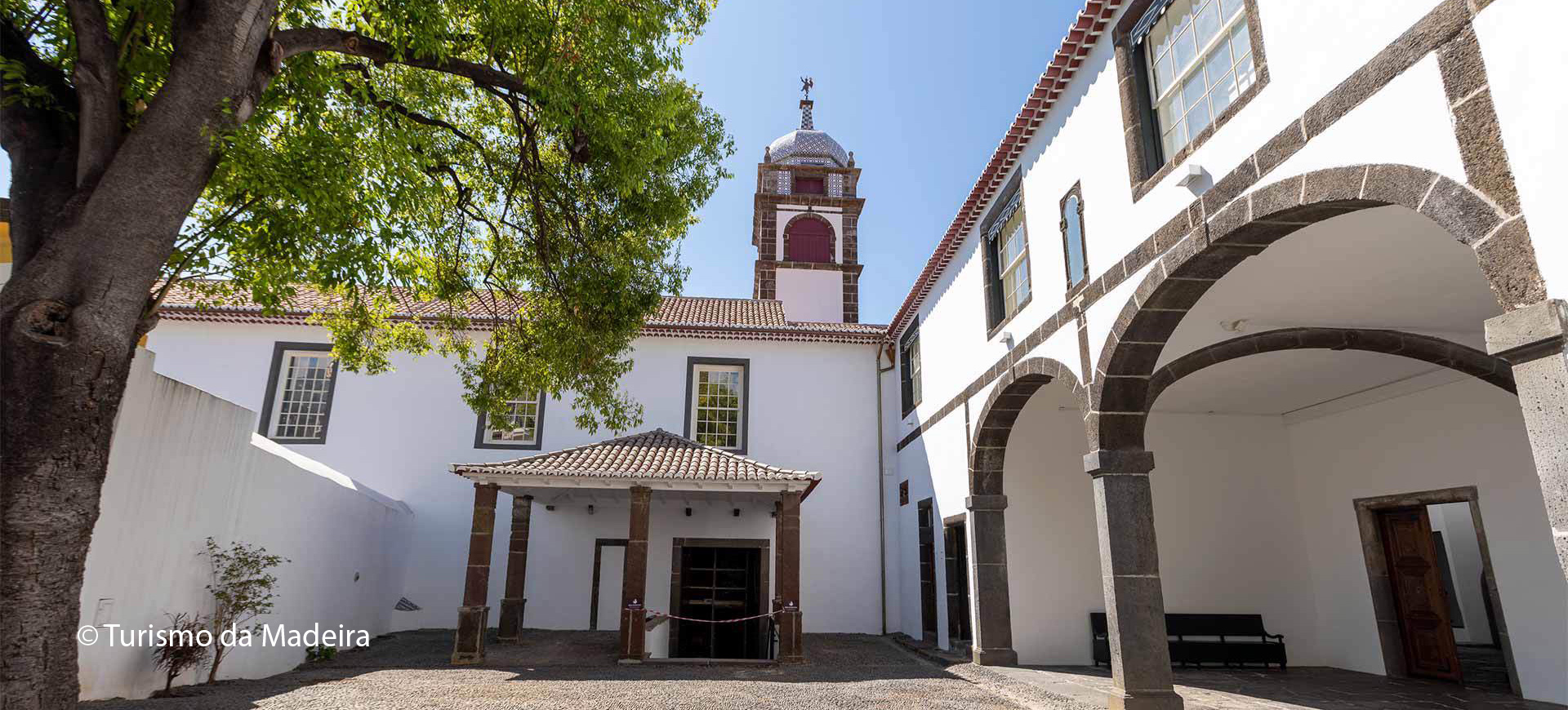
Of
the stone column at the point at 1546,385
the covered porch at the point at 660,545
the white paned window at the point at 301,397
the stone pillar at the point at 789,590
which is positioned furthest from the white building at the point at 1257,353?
the white paned window at the point at 301,397

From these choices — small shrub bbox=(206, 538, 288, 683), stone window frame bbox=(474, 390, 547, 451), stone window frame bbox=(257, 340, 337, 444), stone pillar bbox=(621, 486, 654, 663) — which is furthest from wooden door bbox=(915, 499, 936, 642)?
stone window frame bbox=(257, 340, 337, 444)

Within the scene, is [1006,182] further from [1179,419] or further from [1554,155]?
[1554,155]

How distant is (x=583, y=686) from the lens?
8312 millimetres

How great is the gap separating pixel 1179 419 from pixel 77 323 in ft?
38.8

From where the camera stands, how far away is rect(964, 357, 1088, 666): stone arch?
379 inches

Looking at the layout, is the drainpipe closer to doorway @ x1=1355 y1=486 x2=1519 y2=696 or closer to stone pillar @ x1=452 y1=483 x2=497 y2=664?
stone pillar @ x1=452 y1=483 x2=497 y2=664

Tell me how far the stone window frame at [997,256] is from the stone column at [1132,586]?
278 centimetres

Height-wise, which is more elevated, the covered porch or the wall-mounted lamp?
the wall-mounted lamp

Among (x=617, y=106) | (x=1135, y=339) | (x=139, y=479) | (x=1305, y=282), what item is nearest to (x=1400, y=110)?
(x=1135, y=339)

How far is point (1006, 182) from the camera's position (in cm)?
938

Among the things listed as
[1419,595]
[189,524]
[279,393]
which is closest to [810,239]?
[279,393]

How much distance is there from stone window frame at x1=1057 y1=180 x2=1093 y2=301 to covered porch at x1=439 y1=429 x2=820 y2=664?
4.67 metres

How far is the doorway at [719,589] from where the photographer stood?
1362 centimetres

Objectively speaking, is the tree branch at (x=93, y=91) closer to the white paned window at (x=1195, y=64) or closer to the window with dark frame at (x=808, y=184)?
the white paned window at (x=1195, y=64)
